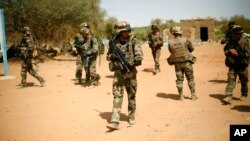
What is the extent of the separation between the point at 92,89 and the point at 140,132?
453cm

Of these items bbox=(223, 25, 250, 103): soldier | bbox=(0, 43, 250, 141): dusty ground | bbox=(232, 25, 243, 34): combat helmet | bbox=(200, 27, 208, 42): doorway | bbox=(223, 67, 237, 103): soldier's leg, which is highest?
bbox=(200, 27, 208, 42): doorway

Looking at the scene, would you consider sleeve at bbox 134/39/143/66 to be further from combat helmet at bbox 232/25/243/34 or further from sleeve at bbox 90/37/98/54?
sleeve at bbox 90/37/98/54

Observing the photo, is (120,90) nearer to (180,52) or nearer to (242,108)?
(180,52)

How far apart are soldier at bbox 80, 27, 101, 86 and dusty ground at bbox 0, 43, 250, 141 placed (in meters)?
0.53

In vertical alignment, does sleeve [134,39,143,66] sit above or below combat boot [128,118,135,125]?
above

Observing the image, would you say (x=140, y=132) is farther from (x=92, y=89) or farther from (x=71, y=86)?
(x=71, y=86)

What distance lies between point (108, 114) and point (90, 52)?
3.39m

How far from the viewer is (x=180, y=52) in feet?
25.3

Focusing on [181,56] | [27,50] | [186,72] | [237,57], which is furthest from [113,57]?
[27,50]

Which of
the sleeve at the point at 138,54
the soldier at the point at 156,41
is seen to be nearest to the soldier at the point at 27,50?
the soldier at the point at 156,41

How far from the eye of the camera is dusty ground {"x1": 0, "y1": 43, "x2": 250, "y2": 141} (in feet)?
18.2

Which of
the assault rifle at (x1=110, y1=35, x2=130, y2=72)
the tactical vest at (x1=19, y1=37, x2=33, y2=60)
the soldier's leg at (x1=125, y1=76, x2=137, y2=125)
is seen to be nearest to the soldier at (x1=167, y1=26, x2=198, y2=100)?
the soldier's leg at (x1=125, y1=76, x2=137, y2=125)

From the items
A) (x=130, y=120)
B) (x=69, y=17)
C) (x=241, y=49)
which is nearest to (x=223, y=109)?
(x=241, y=49)

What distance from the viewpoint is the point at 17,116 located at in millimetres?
7086
